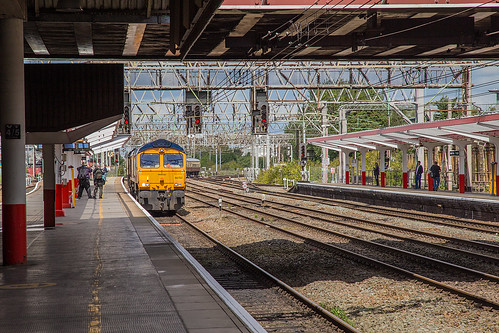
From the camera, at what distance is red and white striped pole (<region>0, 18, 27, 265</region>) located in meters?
9.82

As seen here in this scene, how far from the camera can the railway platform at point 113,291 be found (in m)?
6.36

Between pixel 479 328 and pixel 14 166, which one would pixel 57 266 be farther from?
pixel 479 328

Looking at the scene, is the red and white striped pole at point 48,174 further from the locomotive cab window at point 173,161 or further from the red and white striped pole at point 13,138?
the locomotive cab window at point 173,161

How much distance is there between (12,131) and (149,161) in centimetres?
1635

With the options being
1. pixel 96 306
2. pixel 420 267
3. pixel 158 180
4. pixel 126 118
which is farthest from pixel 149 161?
pixel 96 306

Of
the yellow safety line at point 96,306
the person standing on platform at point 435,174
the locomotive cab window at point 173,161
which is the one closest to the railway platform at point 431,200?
the person standing on platform at point 435,174

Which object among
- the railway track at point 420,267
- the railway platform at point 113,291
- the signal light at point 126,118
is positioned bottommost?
the railway track at point 420,267

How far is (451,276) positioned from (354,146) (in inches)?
1098

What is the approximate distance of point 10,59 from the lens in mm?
9836

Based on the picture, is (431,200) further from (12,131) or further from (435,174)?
(12,131)

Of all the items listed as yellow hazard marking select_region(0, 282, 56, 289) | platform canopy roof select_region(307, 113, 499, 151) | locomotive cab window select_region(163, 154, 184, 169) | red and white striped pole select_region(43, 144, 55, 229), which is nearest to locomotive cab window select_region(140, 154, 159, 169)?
locomotive cab window select_region(163, 154, 184, 169)

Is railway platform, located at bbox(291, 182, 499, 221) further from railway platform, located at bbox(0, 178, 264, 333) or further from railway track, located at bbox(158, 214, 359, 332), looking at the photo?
railway platform, located at bbox(0, 178, 264, 333)

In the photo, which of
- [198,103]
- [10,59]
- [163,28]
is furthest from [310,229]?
[198,103]

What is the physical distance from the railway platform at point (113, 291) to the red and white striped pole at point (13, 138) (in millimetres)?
493
